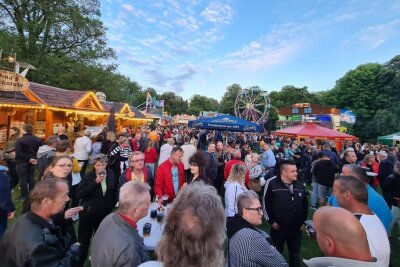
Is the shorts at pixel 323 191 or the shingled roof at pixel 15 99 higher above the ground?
the shingled roof at pixel 15 99

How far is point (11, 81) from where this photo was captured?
30.3ft

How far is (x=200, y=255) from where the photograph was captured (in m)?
1.34

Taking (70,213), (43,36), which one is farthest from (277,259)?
(43,36)

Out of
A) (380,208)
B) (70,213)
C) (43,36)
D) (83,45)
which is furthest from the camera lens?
(83,45)

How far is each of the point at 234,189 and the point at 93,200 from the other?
6.90 ft

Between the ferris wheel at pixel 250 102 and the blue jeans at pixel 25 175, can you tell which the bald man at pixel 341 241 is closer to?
the blue jeans at pixel 25 175

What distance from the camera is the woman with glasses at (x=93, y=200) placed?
135 inches

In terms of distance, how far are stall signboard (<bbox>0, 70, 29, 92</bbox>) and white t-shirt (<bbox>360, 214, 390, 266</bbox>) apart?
11139 mm

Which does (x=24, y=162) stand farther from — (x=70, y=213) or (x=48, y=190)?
(x=48, y=190)

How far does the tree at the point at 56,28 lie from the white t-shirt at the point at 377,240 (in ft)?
74.7

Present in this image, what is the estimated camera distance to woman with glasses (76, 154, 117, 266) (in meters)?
3.43

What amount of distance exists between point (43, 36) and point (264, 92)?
70.7 ft

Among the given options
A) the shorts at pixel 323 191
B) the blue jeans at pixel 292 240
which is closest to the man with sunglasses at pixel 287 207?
the blue jeans at pixel 292 240

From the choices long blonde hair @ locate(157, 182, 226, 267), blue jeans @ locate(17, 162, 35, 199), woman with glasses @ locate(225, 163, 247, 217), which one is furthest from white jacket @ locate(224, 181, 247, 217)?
blue jeans @ locate(17, 162, 35, 199)
